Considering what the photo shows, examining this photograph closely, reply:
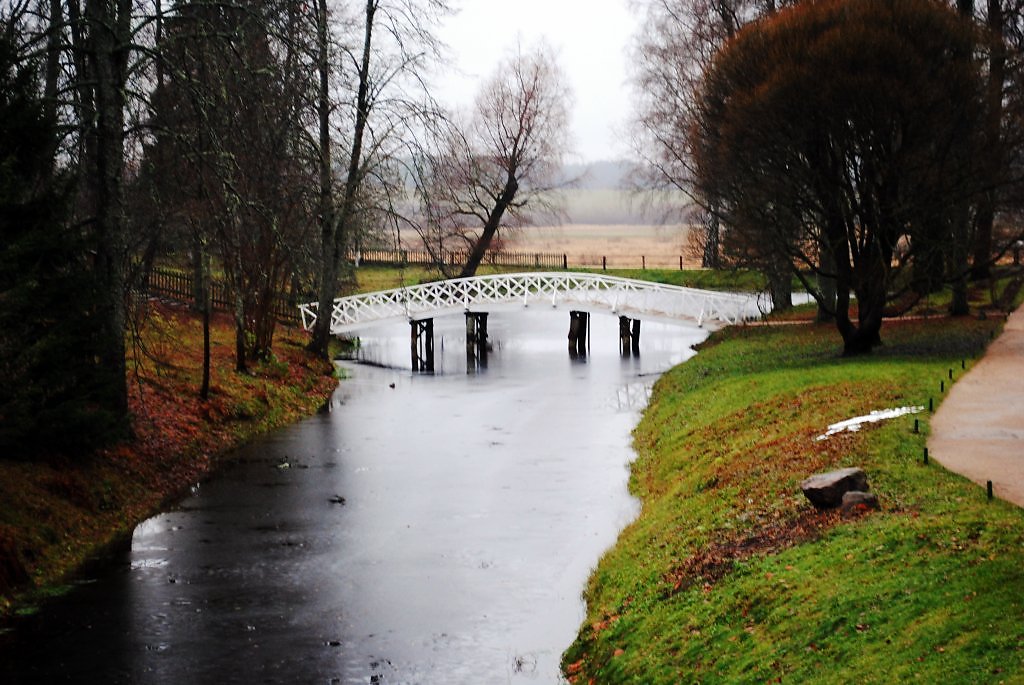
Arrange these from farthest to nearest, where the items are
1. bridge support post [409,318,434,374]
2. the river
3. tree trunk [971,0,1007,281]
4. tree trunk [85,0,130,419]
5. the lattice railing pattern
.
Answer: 1. the lattice railing pattern
2. bridge support post [409,318,434,374]
3. tree trunk [971,0,1007,281]
4. tree trunk [85,0,130,419]
5. the river

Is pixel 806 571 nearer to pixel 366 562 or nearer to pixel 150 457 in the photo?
pixel 366 562

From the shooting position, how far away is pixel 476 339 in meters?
45.6

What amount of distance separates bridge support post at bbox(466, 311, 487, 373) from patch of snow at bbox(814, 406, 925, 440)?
23.5m

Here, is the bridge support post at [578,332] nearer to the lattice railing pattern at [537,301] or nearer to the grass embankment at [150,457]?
the lattice railing pattern at [537,301]

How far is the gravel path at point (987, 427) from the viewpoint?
44.9ft

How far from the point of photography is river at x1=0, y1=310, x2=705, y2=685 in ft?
41.1

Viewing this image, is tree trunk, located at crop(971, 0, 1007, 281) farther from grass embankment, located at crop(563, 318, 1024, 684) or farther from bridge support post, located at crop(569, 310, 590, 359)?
bridge support post, located at crop(569, 310, 590, 359)

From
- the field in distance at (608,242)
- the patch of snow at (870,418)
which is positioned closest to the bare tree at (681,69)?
the patch of snow at (870,418)

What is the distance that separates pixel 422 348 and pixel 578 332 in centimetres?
553

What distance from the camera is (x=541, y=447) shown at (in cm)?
2469

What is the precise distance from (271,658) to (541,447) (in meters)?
12.6

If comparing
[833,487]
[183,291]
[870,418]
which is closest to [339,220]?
[183,291]

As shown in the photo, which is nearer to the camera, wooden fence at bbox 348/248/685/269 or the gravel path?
the gravel path

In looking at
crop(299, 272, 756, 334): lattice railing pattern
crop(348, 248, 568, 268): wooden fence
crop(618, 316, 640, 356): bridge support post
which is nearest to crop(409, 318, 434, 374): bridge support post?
crop(299, 272, 756, 334): lattice railing pattern
